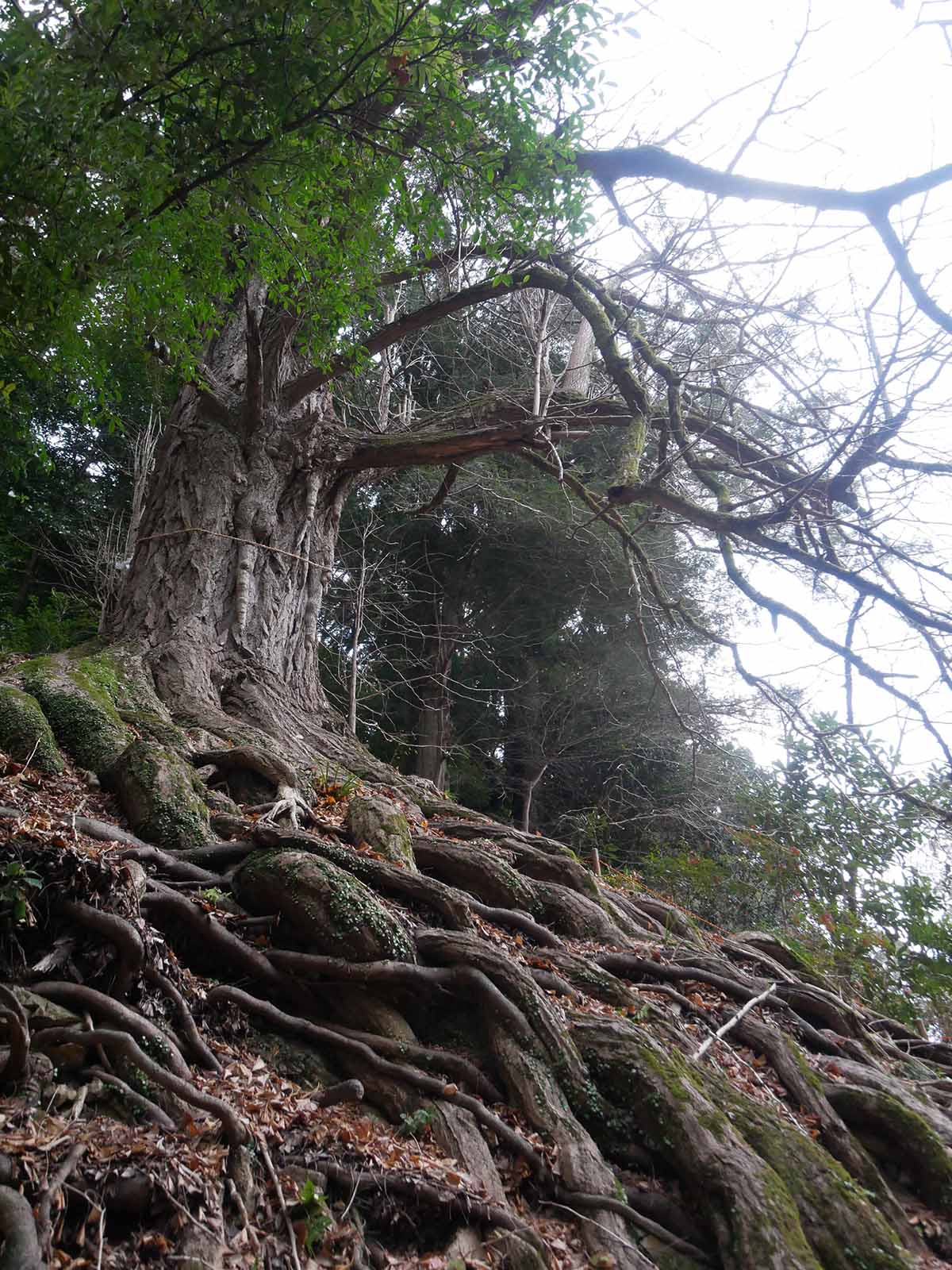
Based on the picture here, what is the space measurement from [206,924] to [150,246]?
2734mm

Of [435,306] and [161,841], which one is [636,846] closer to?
[435,306]

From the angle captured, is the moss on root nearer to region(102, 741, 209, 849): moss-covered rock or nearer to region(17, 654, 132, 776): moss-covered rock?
region(102, 741, 209, 849): moss-covered rock

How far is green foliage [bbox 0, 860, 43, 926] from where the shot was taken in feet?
8.14

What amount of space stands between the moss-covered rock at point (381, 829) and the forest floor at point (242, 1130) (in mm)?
410

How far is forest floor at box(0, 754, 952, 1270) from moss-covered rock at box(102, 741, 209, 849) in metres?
0.13

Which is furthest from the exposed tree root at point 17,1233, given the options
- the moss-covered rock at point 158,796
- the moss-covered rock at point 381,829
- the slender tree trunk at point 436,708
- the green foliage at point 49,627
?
the slender tree trunk at point 436,708

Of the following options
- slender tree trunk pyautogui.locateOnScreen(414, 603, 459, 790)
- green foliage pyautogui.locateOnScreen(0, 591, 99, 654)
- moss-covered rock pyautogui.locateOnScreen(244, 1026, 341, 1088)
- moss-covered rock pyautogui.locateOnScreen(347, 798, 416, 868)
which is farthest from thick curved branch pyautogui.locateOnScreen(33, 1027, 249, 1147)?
slender tree trunk pyautogui.locateOnScreen(414, 603, 459, 790)

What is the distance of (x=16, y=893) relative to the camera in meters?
2.50

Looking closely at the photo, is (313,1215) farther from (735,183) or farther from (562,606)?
(562,606)

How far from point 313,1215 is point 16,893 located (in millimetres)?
1293

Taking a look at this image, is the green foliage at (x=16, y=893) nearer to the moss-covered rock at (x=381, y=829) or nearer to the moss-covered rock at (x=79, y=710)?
the moss-covered rock at (x=79, y=710)

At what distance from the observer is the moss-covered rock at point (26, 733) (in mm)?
3793

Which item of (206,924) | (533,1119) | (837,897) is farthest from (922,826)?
(206,924)

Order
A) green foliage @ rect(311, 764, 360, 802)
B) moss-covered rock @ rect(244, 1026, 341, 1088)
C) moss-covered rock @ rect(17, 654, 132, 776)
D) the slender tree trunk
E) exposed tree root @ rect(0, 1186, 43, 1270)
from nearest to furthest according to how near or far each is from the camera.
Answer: exposed tree root @ rect(0, 1186, 43, 1270) < moss-covered rock @ rect(244, 1026, 341, 1088) < moss-covered rock @ rect(17, 654, 132, 776) < green foliage @ rect(311, 764, 360, 802) < the slender tree trunk
